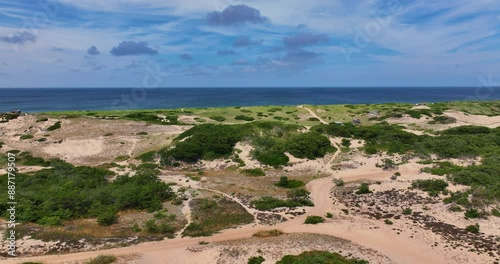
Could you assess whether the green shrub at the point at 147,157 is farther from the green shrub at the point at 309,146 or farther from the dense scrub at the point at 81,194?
the green shrub at the point at 309,146

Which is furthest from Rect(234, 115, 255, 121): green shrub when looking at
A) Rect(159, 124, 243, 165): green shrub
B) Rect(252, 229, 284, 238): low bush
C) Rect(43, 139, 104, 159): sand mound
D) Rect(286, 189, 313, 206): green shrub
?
Rect(252, 229, 284, 238): low bush

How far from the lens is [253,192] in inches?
1417

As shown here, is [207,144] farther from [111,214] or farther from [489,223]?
[489,223]

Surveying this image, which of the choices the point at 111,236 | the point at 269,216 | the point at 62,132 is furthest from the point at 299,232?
the point at 62,132

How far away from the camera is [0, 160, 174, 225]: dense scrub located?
29.1 m

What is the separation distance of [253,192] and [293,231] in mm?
9759

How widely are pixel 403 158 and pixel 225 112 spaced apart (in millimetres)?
44884

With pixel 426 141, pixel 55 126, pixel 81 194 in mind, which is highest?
pixel 55 126

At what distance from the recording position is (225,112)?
80.4 m

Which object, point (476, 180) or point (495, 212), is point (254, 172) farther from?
point (495, 212)

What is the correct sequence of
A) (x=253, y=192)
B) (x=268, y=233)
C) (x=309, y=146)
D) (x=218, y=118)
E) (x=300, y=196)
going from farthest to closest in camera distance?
(x=218, y=118) < (x=309, y=146) < (x=253, y=192) < (x=300, y=196) < (x=268, y=233)

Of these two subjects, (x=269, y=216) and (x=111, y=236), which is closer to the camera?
(x=111, y=236)

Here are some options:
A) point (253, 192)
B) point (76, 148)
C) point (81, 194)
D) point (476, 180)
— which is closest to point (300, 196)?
point (253, 192)

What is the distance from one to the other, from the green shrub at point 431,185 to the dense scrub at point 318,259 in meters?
16.5
